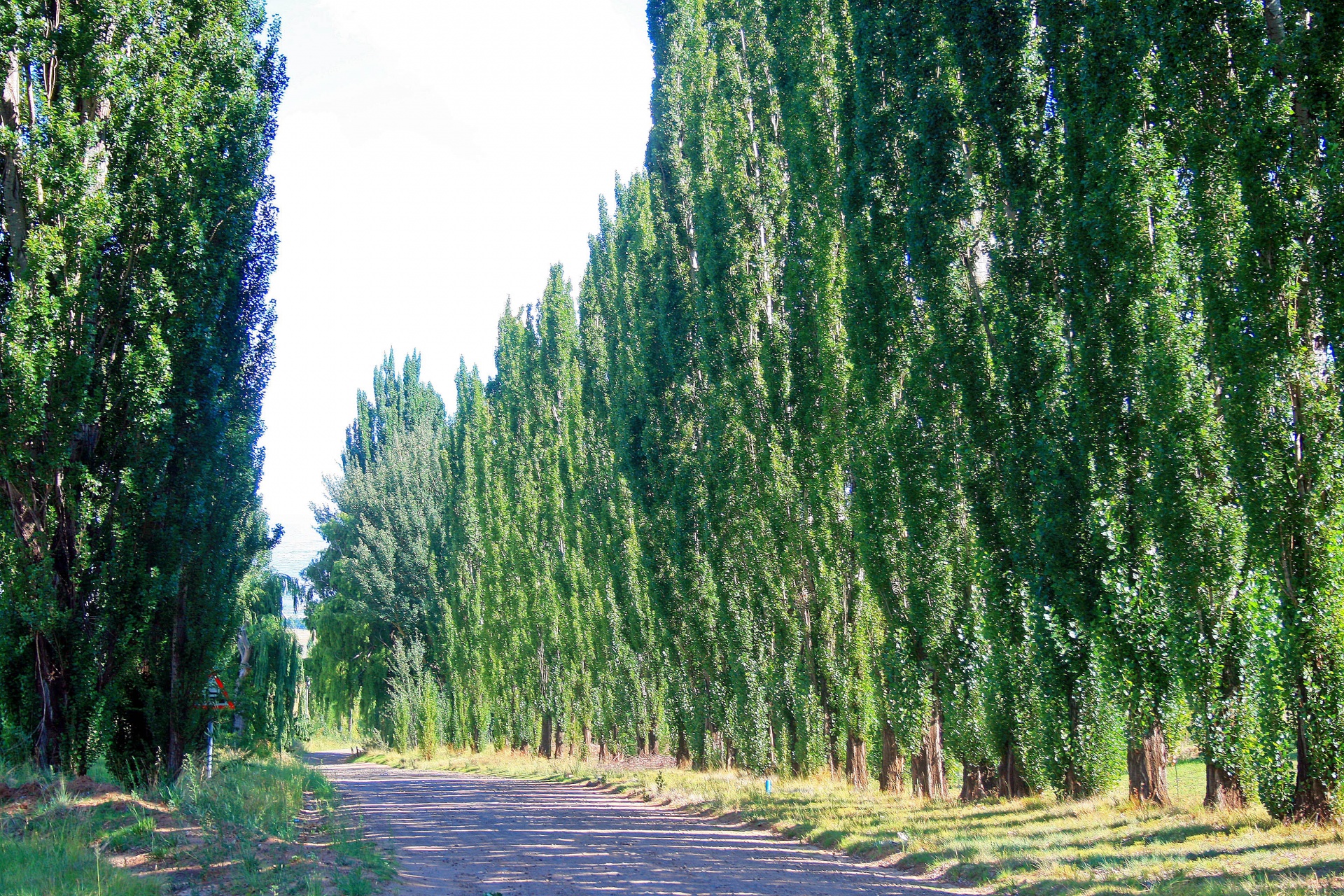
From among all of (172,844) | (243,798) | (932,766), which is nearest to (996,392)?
(932,766)

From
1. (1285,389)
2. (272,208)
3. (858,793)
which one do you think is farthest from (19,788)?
(1285,389)

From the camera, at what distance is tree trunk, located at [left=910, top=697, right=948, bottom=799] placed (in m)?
12.2

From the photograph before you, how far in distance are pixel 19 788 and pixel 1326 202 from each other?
12.7m

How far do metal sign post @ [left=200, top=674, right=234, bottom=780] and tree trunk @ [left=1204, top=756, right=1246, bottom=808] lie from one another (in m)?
11.2

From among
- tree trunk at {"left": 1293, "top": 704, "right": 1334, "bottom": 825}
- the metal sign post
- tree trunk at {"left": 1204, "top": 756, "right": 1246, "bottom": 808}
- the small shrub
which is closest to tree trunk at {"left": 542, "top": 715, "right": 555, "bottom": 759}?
the metal sign post

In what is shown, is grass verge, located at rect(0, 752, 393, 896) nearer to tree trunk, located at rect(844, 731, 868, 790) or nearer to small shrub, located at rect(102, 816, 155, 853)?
small shrub, located at rect(102, 816, 155, 853)

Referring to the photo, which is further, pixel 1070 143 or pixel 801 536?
pixel 801 536

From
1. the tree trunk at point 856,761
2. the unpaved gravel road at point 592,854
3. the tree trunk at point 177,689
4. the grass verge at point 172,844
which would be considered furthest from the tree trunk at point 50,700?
the tree trunk at point 856,761

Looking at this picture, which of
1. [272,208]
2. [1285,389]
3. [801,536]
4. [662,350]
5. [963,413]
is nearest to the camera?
[1285,389]

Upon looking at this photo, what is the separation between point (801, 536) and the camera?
1516 cm

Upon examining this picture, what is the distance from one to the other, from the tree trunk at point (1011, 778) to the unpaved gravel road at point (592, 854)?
101 inches

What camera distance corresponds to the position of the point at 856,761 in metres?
14.0

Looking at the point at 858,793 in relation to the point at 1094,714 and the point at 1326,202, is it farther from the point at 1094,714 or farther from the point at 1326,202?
the point at 1326,202

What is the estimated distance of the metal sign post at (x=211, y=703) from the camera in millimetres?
11445
